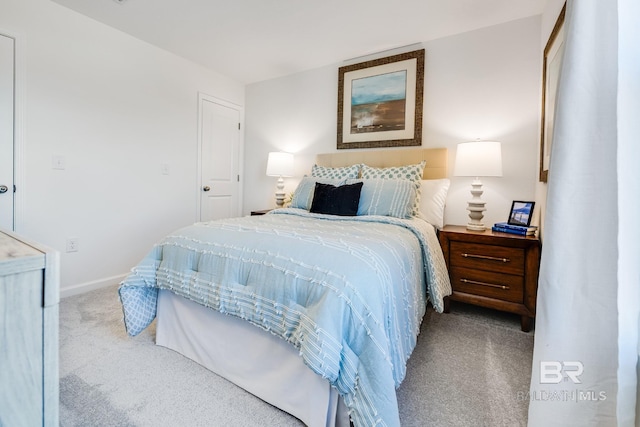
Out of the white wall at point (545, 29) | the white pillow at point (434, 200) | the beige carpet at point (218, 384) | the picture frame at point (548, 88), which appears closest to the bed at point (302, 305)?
the beige carpet at point (218, 384)

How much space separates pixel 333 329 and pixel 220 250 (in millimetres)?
746

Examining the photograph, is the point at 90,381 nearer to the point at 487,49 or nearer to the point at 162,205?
the point at 162,205

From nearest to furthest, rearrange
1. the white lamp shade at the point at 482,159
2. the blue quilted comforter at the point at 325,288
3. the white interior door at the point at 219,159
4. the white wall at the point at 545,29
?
the blue quilted comforter at the point at 325,288
the white wall at the point at 545,29
the white lamp shade at the point at 482,159
the white interior door at the point at 219,159

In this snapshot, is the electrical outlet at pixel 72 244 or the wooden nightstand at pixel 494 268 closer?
the wooden nightstand at pixel 494 268

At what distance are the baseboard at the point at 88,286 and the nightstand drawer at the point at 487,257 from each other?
3105 mm

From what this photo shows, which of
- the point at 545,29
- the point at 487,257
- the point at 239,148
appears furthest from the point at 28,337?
the point at 239,148

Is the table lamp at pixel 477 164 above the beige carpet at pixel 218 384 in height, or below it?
above

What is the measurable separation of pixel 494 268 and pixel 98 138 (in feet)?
11.5

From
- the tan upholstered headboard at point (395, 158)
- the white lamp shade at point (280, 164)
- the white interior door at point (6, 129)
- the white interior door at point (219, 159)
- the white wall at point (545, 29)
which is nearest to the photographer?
the white wall at point (545, 29)

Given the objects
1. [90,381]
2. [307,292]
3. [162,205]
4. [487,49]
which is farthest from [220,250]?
[487,49]

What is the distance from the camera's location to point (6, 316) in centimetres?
53

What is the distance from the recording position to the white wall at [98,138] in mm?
2336

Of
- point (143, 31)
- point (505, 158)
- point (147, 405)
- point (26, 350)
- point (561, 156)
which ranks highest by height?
point (143, 31)
